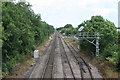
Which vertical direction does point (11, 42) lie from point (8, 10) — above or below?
below

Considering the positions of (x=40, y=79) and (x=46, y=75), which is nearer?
(x=40, y=79)

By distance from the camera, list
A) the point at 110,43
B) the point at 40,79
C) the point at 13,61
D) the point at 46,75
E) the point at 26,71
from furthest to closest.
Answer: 1. the point at 110,43
2. the point at 26,71
3. the point at 46,75
4. the point at 40,79
5. the point at 13,61

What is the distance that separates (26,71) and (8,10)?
830 cm

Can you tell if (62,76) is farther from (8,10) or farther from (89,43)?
(89,43)

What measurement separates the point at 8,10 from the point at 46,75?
24.7 feet

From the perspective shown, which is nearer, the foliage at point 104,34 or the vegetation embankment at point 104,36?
the vegetation embankment at point 104,36

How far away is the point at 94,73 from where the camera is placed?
996 inches

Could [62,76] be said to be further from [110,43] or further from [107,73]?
[110,43]

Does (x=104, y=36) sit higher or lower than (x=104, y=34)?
lower

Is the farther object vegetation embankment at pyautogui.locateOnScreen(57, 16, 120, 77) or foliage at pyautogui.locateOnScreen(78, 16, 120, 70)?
foliage at pyautogui.locateOnScreen(78, 16, 120, 70)

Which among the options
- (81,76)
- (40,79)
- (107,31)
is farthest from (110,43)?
(40,79)

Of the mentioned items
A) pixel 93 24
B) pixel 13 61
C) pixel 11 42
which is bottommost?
pixel 13 61

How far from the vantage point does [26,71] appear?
86.4ft

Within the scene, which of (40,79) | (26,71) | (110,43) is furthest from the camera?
(110,43)
